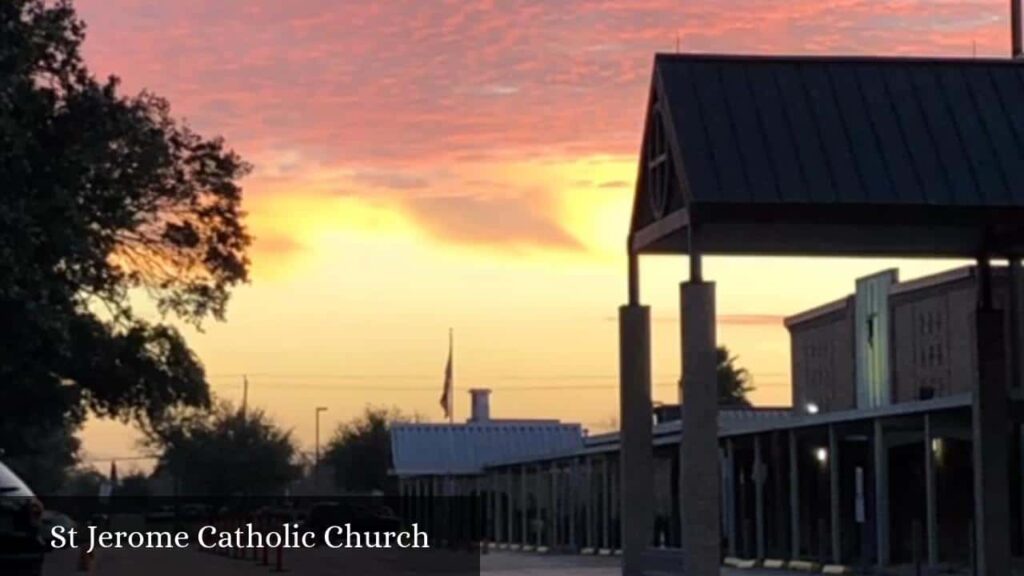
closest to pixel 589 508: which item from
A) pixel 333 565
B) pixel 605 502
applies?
pixel 605 502

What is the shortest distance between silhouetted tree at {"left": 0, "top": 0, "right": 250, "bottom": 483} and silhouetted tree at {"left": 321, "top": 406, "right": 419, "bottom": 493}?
5994 centimetres

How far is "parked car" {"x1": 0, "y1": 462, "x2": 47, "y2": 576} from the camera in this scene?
22.2 meters

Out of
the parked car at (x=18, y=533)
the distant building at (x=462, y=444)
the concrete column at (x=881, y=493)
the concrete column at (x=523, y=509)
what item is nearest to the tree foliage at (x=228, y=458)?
the distant building at (x=462, y=444)

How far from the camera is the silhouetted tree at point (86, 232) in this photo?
139 ft

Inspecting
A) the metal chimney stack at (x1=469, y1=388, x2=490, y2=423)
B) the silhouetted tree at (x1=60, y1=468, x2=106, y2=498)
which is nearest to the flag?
the metal chimney stack at (x1=469, y1=388, x2=490, y2=423)

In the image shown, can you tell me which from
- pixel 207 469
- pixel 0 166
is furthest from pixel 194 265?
pixel 207 469

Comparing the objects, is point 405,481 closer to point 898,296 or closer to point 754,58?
point 898,296

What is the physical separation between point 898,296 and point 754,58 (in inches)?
1883

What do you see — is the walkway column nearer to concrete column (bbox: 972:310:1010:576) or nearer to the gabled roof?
concrete column (bbox: 972:310:1010:576)

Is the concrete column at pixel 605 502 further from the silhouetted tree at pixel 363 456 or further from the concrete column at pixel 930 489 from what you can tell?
the silhouetted tree at pixel 363 456

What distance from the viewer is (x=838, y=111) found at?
23.5 metres

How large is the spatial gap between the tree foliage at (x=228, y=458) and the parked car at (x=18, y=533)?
9169 cm

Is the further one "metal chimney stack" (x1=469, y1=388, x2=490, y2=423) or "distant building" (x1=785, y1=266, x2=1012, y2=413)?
"metal chimney stack" (x1=469, y1=388, x2=490, y2=423)

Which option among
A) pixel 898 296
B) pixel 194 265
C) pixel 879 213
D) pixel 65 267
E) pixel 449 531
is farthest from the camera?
pixel 898 296
